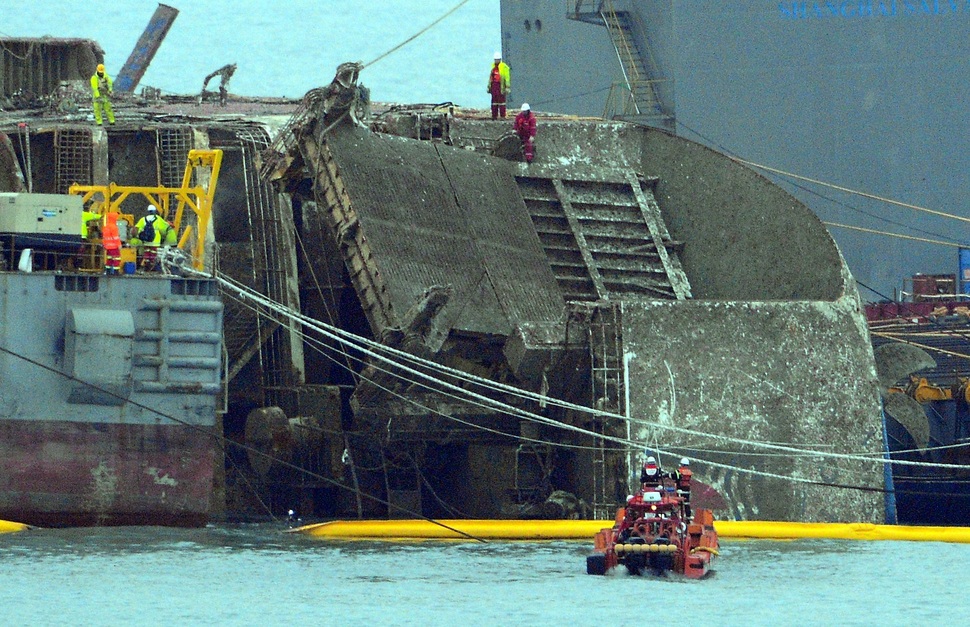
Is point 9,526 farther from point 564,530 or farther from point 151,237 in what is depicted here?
point 564,530

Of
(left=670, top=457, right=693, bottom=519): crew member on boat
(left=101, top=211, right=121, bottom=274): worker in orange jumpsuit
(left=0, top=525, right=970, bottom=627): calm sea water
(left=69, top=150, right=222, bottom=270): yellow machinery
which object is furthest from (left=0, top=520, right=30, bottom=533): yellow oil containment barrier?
(left=670, top=457, right=693, bottom=519): crew member on boat

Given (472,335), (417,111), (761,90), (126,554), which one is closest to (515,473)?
(472,335)

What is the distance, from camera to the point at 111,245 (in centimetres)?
3438

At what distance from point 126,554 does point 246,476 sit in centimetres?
682

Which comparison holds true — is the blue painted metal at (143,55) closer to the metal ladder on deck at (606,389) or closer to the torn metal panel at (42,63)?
the torn metal panel at (42,63)

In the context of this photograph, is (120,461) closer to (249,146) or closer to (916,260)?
(249,146)

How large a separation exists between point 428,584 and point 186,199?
33.3 feet

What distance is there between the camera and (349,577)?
30.6 meters

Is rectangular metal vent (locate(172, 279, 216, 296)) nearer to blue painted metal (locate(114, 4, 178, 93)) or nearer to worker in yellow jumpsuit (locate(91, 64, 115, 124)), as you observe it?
worker in yellow jumpsuit (locate(91, 64, 115, 124))

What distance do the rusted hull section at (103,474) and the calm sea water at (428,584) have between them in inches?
14.4

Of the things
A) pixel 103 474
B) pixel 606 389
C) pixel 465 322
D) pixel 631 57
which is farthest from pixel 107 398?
pixel 631 57

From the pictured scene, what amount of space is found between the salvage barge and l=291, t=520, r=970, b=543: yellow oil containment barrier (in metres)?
0.43

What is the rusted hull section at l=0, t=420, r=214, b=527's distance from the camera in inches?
1298

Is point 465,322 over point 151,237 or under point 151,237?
under
